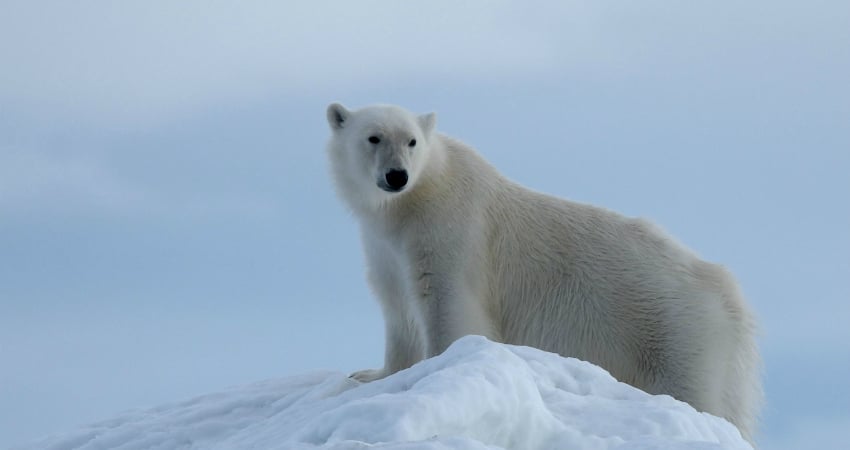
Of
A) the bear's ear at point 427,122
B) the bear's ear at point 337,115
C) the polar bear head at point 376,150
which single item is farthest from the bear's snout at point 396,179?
the bear's ear at point 337,115

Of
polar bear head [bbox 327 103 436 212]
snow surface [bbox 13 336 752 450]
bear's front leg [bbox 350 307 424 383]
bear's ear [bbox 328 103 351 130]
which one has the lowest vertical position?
snow surface [bbox 13 336 752 450]

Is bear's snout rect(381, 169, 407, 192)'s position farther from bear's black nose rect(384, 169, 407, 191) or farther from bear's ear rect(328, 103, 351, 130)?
bear's ear rect(328, 103, 351, 130)

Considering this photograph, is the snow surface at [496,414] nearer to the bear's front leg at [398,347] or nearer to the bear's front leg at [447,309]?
the bear's front leg at [447,309]

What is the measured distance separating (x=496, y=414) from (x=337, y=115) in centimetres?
464

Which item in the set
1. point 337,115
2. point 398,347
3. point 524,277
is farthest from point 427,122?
point 398,347

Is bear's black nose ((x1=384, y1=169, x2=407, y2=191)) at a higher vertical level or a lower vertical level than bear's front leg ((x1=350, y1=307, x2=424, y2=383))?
higher

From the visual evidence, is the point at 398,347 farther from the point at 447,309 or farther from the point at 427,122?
the point at 427,122

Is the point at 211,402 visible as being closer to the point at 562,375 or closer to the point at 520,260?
the point at 520,260

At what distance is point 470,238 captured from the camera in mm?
8914

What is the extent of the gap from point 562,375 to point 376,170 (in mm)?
3008

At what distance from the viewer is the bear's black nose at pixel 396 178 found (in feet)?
28.2

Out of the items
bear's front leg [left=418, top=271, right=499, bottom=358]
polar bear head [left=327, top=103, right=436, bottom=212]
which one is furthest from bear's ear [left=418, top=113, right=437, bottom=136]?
bear's front leg [left=418, top=271, right=499, bottom=358]

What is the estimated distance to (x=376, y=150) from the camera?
888 centimetres

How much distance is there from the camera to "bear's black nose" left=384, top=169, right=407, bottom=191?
8.59 meters
